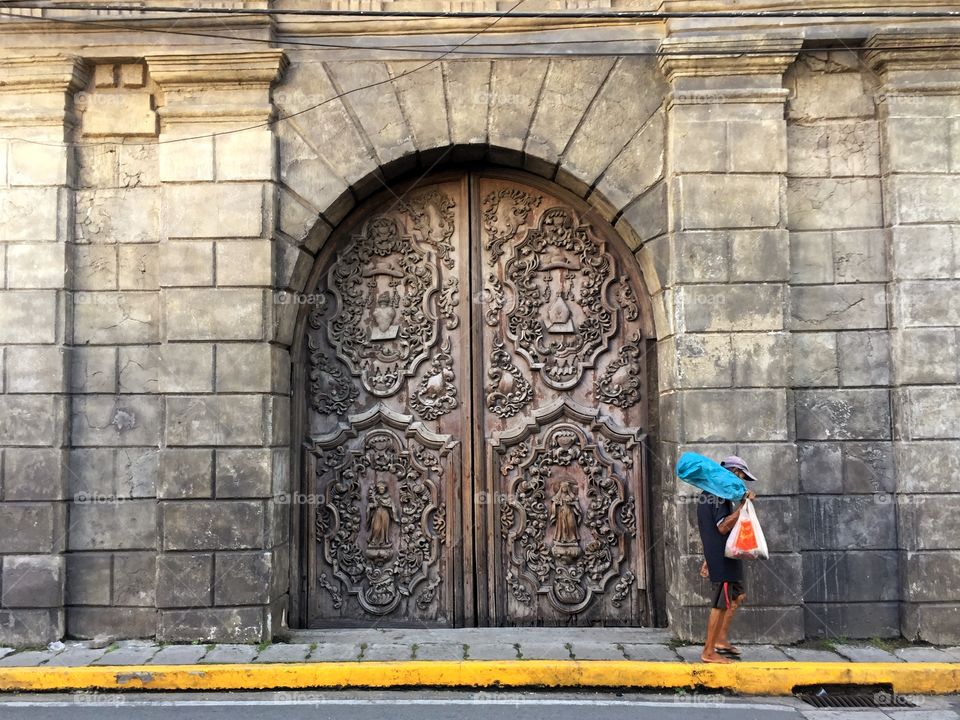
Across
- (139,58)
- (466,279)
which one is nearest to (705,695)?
(466,279)

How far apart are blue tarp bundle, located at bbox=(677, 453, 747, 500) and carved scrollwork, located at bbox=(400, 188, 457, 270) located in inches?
110

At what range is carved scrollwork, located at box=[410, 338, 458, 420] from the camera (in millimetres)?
7602

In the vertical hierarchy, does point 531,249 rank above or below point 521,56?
below

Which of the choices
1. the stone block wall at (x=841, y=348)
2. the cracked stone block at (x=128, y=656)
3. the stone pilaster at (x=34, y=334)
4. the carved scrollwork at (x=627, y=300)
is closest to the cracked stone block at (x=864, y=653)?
the stone block wall at (x=841, y=348)

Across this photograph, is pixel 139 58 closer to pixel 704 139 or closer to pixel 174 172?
pixel 174 172

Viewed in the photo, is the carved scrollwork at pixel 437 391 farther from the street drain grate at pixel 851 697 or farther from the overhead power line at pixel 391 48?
the street drain grate at pixel 851 697

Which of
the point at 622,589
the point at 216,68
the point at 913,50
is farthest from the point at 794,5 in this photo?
the point at 622,589

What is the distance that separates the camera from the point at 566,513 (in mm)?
7441

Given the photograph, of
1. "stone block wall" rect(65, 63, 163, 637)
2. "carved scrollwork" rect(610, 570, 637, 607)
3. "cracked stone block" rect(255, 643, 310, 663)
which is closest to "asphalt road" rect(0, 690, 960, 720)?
"cracked stone block" rect(255, 643, 310, 663)

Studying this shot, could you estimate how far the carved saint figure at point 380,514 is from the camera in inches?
296

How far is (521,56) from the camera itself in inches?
287

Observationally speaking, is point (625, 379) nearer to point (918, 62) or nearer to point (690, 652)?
point (690, 652)

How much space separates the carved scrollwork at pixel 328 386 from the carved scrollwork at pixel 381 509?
20cm

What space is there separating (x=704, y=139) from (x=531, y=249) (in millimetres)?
1746
